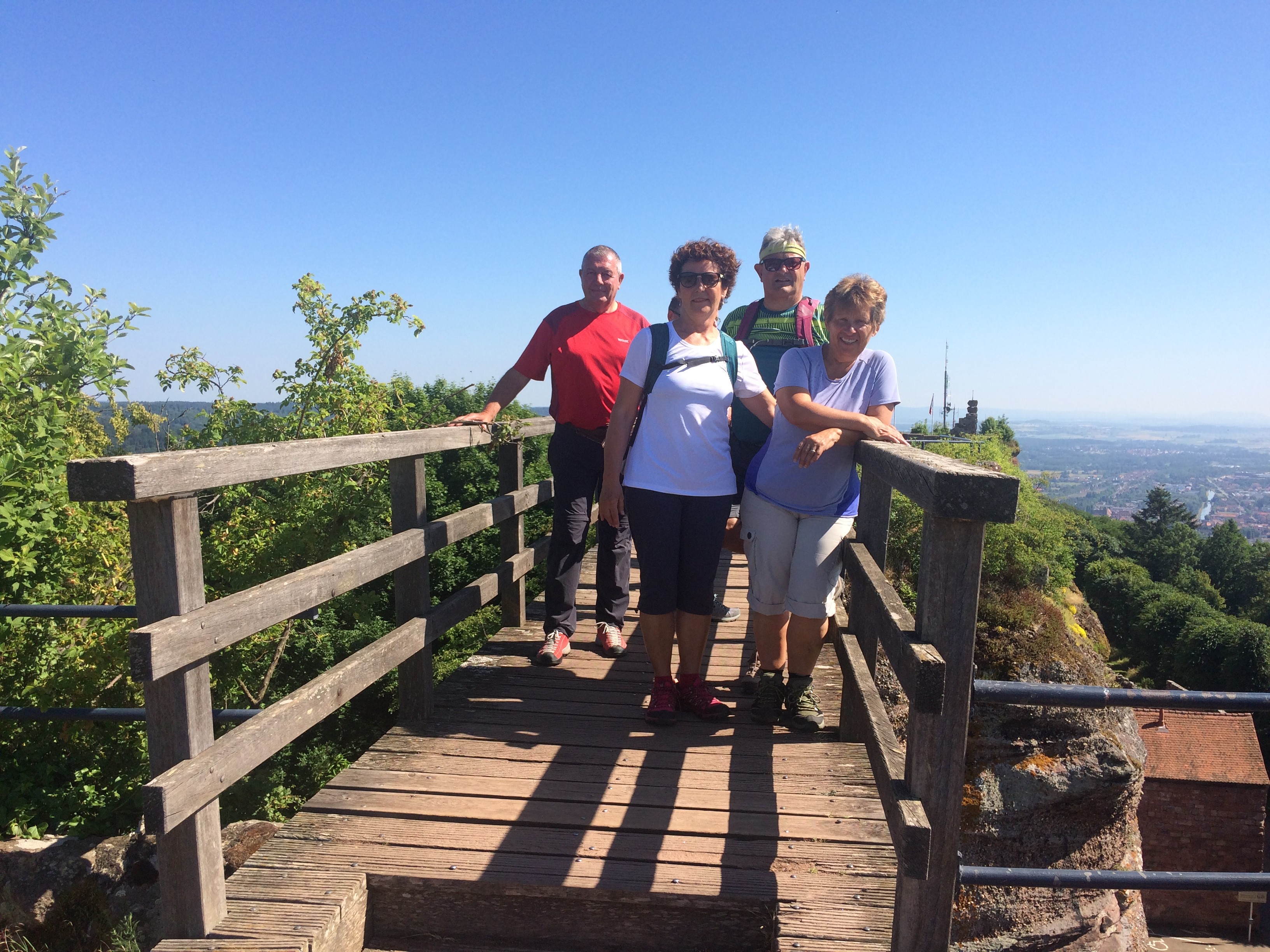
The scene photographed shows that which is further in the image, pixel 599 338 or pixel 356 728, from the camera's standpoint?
pixel 356 728

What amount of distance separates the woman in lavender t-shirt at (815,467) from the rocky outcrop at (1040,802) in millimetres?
2981

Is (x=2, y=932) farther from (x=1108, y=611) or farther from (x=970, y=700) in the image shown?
(x=1108, y=611)

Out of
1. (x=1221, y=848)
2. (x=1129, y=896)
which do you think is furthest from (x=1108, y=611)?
(x=1129, y=896)

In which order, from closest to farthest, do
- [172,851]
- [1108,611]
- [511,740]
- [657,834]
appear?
[172,851] < [657,834] < [511,740] < [1108,611]

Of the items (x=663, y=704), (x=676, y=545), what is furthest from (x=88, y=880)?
(x=676, y=545)

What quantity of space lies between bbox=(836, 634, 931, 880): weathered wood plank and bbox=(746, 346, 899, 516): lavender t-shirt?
1.94ft

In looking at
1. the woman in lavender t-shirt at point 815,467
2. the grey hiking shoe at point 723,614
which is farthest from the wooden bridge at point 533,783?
the grey hiking shoe at point 723,614

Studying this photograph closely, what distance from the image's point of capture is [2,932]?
2.63 m

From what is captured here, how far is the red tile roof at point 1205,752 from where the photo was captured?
23031 mm

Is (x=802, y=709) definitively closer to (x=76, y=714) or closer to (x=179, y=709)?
(x=179, y=709)

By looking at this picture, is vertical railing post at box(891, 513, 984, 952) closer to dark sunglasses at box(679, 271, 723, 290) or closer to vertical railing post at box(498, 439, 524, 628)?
dark sunglasses at box(679, 271, 723, 290)

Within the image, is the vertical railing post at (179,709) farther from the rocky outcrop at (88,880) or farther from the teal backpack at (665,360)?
the teal backpack at (665,360)

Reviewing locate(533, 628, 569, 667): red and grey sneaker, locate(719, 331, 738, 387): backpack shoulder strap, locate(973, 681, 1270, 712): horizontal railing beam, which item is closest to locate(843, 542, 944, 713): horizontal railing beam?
locate(973, 681, 1270, 712): horizontal railing beam

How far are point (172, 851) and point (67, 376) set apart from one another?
10.2ft
